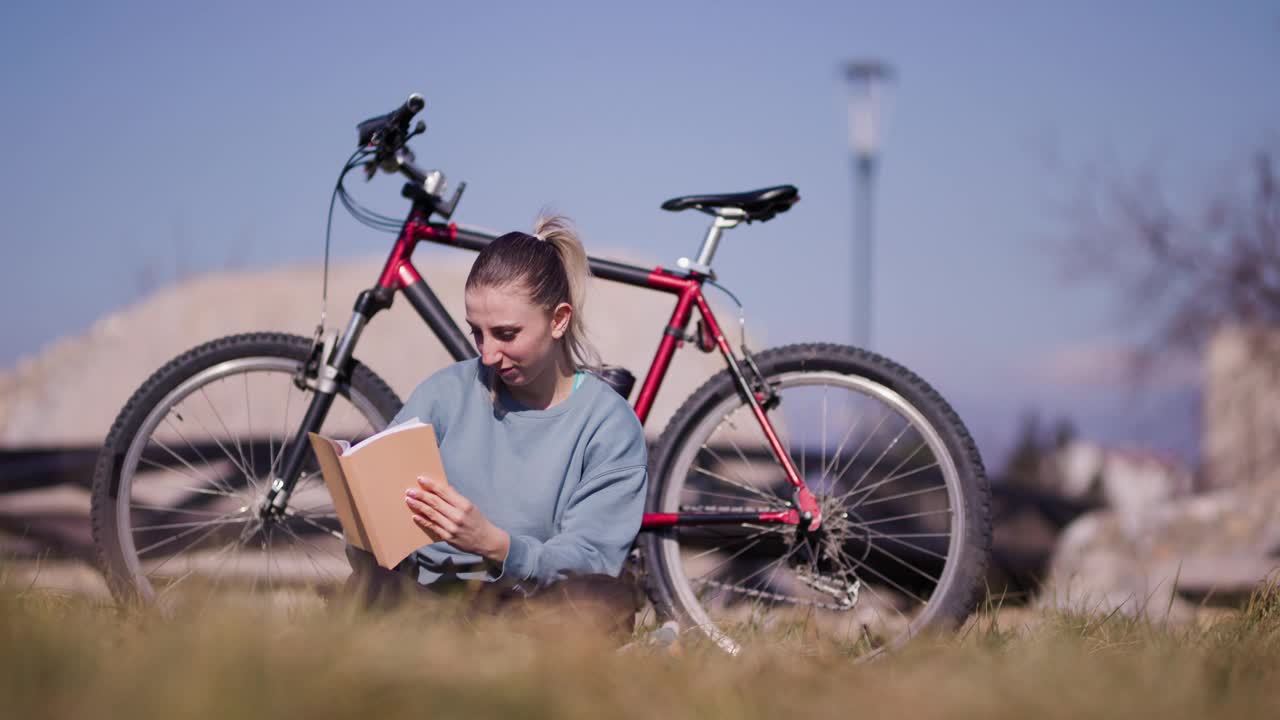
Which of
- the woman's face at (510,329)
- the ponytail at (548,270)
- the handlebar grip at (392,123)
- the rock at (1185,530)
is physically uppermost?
the handlebar grip at (392,123)

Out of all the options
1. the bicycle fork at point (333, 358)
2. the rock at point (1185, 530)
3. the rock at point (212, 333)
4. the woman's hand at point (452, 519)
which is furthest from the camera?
the rock at point (1185, 530)

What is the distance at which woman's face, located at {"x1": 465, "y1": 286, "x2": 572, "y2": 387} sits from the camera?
2408 mm

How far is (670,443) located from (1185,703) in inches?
65.3

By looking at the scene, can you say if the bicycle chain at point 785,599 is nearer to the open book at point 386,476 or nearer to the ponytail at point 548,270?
the ponytail at point 548,270

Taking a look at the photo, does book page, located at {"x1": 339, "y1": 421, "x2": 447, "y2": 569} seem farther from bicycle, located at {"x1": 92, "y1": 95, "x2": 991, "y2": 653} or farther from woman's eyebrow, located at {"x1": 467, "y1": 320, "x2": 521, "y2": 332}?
bicycle, located at {"x1": 92, "y1": 95, "x2": 991, "y2": 653}

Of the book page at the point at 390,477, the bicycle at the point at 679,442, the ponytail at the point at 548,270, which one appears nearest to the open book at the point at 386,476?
the book page at the point at 390,477

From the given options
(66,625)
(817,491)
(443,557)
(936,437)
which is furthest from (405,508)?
(936,437)

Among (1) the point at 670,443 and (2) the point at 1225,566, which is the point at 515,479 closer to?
(1) the point at 670,443

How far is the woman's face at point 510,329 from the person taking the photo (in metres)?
2.41

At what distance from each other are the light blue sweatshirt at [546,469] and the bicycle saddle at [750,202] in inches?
31.3

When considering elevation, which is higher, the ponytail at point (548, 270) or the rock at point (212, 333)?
the ponytail at point (548, 270)

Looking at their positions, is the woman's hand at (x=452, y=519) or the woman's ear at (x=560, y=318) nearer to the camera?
the woman's hand at (x=452, y=519)

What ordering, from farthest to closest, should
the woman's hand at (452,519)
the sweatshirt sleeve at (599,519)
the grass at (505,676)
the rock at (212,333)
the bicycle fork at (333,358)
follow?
the rock at (212,333) → the bicycle fork at (333,358) → the sweatshirt sleeve at (599,519) → the woman's hand at (452,519) → the grass at (505,676)

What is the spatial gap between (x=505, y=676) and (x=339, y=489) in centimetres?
90
